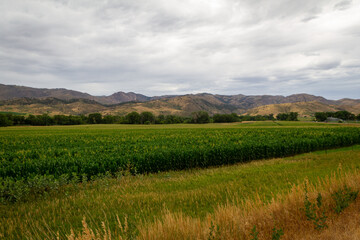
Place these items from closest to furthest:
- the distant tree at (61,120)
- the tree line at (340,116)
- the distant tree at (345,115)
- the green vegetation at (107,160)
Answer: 1. the green vegetation at (107,160)
2. the distant tree at (61,120)
3. the tree line at (340,116)
4. the distant tree at (345,115)

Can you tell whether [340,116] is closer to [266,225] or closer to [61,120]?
[266,225]

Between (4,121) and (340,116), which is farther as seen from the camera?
(340,116)

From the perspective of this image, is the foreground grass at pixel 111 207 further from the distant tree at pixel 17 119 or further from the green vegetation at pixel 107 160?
the distant tree at pixel 17 119

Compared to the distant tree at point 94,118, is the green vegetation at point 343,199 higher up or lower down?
higher up

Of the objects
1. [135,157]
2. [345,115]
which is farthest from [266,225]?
[345,115]

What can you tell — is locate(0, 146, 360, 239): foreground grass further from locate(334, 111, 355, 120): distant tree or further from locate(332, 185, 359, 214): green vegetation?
locate(334, 111, 355, 120): distant tree

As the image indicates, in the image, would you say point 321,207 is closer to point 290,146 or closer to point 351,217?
point 351,217

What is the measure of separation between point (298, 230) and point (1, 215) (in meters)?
9.78

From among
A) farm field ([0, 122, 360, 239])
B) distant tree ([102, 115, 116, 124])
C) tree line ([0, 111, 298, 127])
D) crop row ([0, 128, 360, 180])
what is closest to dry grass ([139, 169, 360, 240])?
farm field ([0, 122, 360, 239])

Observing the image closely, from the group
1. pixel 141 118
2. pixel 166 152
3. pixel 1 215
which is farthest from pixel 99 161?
pixel 141 118

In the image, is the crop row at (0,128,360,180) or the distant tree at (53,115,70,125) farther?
the distant tree at (53,115,70,125)

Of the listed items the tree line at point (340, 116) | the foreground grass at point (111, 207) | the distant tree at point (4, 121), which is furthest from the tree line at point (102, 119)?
the foreground grass at point (111, 207)

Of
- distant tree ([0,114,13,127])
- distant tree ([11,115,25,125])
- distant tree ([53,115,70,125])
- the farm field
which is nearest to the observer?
the farm field

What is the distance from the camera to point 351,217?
432cm
